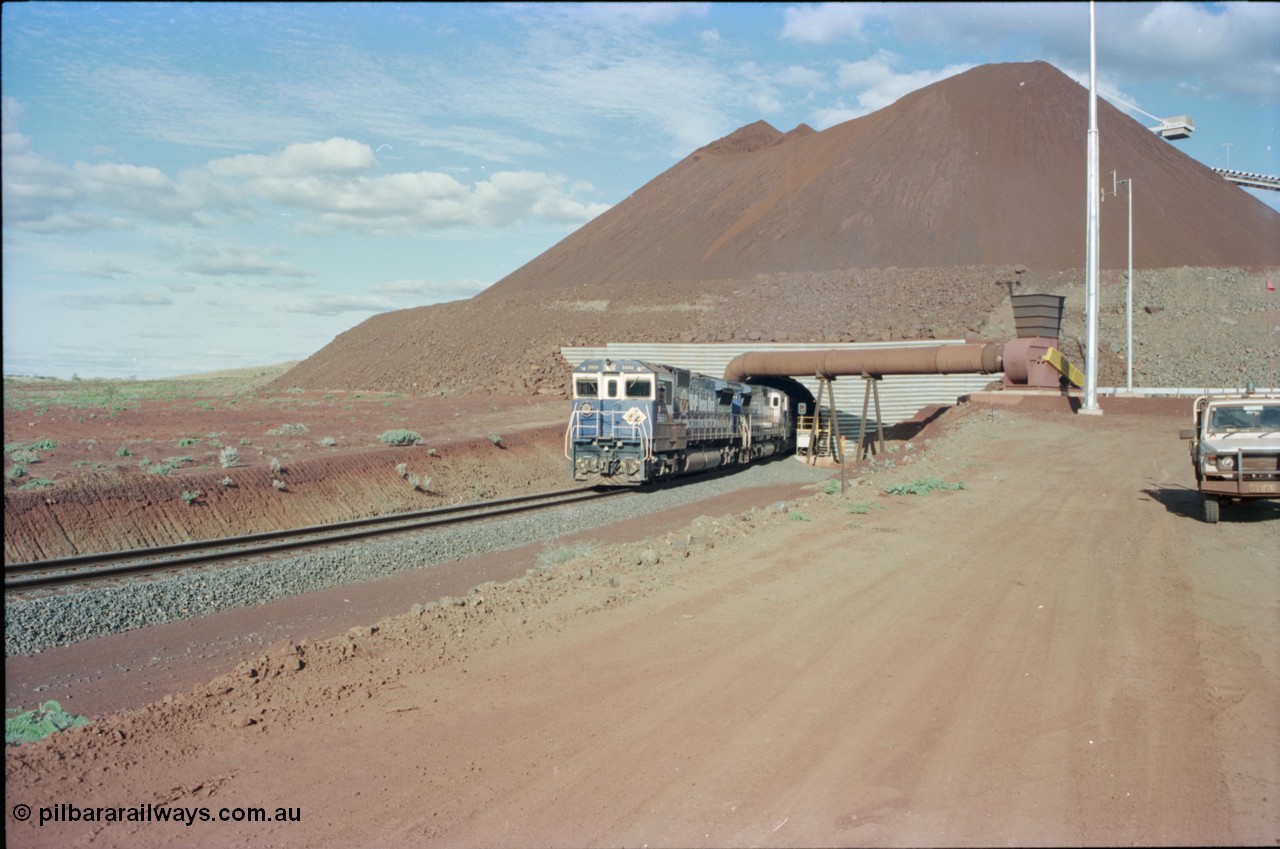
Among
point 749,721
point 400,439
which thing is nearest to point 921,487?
point 749,721

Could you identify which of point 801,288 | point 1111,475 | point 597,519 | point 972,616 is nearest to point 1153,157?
point 801,288

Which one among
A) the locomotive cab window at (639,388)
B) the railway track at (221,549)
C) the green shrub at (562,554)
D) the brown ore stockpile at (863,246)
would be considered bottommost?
the green shrub at (562,554)

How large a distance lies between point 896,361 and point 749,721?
29.6 metres

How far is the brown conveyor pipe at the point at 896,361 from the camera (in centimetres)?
3488

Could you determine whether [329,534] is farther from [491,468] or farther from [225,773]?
[225,773]

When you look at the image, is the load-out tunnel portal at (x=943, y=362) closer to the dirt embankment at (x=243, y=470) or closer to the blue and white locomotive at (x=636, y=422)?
the blue and white locomotive at (x=636, y=422)

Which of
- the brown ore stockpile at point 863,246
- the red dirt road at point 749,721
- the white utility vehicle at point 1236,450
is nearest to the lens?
the red dirt road at point 749,721

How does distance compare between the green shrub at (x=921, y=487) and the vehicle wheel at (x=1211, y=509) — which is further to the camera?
the green shrub at (x=921, y=487)

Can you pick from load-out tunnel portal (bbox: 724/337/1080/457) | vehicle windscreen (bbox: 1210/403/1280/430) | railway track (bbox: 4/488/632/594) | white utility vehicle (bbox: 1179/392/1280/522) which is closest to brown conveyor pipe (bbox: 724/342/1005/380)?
load-out tunnel portal (bbox: 724/337/1080/457)

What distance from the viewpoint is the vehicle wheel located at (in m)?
15.7

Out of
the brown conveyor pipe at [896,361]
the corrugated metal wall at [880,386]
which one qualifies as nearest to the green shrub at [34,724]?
the brown conveyor pipe at [896,361]

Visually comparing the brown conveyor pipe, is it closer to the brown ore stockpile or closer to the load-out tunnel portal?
the load-out tunnel portal

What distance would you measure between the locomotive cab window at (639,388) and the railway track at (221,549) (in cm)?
407

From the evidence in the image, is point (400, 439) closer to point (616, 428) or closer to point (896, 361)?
point (616, 428)
